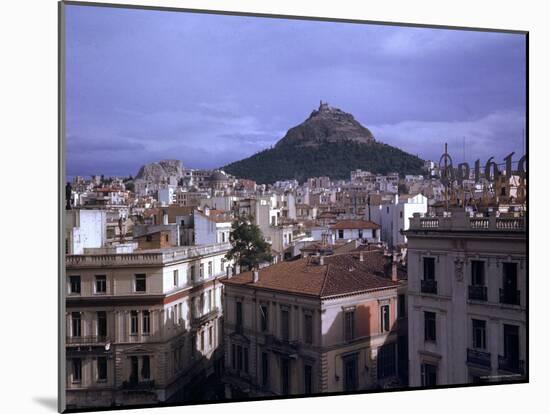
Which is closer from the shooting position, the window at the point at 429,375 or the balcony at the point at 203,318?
the balcony at the point at 203,318

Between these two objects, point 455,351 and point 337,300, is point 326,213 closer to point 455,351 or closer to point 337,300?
point 337,300

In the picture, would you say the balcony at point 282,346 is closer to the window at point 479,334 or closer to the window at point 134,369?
the window at point 134,369

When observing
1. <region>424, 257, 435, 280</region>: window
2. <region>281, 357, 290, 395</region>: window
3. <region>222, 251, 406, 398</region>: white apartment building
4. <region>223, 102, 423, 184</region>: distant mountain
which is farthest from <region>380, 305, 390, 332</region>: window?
<region>223, 102, 423, 184</region>: distant mountain

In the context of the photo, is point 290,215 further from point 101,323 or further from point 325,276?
point 101,323

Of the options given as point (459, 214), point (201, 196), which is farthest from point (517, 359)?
point (201, 196)

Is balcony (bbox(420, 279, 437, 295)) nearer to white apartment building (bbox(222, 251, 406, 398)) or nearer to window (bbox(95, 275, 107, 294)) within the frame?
white apartment building (bbox(222, 251, 406, 398))

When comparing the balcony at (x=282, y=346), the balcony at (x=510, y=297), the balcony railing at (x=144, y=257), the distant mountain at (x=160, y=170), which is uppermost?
the distant mountain at (x=160, y=170)

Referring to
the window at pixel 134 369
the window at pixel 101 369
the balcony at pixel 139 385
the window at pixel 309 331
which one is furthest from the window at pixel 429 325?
the window at pixel 101 369
